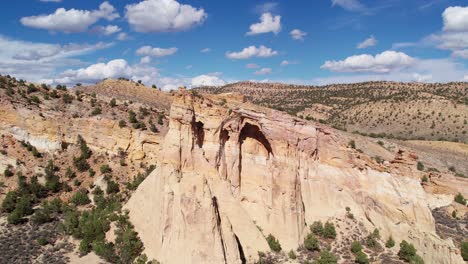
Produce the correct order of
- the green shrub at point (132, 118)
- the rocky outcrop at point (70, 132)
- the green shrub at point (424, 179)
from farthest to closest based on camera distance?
the green shrub at point (424, 179) < the green shrub at point (132, 118) < the rocky outcrop at point (70, 132)

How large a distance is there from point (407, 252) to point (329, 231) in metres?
5.12

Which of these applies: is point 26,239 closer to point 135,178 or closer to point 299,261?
point 135,178

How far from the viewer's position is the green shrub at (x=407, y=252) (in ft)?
85.4

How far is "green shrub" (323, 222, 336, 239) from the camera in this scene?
27.8 metres

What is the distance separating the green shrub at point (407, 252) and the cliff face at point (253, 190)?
3.10ft

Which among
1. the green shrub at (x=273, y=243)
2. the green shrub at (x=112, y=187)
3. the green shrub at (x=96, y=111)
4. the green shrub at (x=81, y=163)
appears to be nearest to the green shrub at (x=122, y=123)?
the green shrub at (x=96, y=111)

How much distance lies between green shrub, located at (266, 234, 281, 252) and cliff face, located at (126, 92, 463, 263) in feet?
1.50

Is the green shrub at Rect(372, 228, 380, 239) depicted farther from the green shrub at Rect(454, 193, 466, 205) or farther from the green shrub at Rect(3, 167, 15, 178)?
the green shrub at Rect(3, 167, 15, 178)

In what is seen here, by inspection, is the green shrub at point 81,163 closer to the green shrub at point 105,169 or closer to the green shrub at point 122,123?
the green shrub at point 105,169

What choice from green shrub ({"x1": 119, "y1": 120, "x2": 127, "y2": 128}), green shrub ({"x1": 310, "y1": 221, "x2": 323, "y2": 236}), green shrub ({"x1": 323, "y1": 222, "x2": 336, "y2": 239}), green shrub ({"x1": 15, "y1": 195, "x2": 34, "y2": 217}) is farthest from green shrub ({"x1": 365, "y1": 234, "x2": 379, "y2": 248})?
green shrub ({"x1": 15, "y1": 195, "x2": 34, "y2": 217})

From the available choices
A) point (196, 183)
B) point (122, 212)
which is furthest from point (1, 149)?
point (196, 183)

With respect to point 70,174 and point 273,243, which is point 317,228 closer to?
point 273,243

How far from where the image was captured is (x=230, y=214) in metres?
26.2

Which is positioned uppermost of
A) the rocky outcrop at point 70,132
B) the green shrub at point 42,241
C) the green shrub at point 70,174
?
the rocky outcrop at point 70,132
